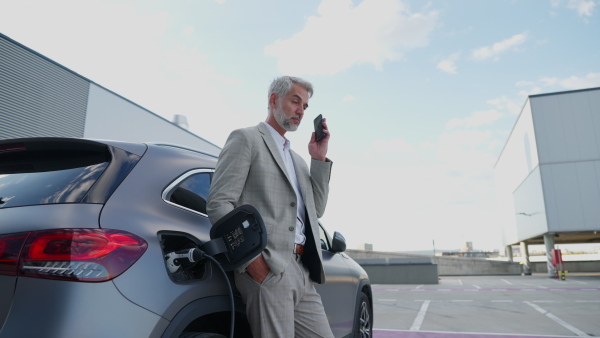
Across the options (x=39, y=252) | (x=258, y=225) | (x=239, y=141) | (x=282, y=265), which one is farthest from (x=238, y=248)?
(x=39, y=252)

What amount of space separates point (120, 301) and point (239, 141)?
86cm

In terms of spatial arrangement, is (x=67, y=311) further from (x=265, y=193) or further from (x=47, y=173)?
(x=265, y=193)

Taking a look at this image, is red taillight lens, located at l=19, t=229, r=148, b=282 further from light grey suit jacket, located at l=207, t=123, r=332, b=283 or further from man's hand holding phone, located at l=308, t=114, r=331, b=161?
man's hand holding phone, located at l=308, t=114, r=331, b=161

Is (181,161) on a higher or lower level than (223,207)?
higher

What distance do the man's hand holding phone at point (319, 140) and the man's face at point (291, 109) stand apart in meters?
0.12

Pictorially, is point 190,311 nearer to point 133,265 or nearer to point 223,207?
point 133,265

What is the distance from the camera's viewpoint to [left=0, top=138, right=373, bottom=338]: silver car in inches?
48.3

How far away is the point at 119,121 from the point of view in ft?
54.9

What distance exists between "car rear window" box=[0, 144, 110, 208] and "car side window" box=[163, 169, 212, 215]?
297 millimetres

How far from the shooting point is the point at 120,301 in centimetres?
129

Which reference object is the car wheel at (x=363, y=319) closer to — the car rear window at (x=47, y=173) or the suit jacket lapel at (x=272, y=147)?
the suit jacket lapel at (x=272, y=147)

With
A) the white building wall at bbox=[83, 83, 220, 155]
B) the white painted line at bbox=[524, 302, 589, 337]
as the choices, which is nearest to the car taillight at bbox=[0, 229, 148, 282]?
the white painted line at bbox=[524, 302, 589, 337]

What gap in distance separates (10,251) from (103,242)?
282 millimetres

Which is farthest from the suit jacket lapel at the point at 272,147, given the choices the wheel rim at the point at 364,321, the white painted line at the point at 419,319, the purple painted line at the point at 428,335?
the white painted line at the point at 419,319
